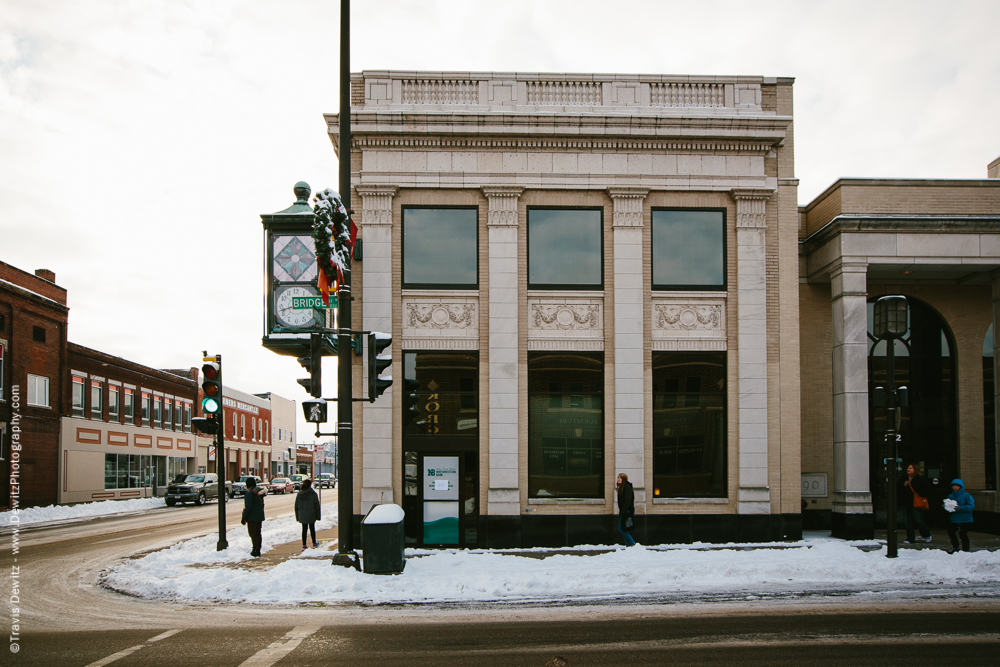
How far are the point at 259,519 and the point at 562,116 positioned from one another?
1111 centimetres

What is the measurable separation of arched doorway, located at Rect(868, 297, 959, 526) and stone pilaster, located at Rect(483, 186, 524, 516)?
31.9 ft

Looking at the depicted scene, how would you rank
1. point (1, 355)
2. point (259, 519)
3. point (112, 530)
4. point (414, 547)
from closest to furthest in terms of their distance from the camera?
1. point (259, 519)
2. point (414, 547)
3. point (112, 530)
4. point (1, 355)

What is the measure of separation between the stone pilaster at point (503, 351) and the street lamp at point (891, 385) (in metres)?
7.42

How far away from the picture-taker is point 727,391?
1664cm

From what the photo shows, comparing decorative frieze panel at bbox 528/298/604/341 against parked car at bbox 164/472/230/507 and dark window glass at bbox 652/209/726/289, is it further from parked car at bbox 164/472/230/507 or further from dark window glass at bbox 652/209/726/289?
parked car at bbox 164/472/230/507

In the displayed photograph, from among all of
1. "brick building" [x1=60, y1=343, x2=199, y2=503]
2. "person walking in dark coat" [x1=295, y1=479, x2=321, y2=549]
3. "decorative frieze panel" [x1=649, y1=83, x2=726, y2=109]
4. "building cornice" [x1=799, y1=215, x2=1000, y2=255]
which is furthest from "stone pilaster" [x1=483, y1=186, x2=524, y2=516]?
"brick building" [x1=60, y1=343, x2=199, y2=503]

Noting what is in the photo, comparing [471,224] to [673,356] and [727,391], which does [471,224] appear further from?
[727,391]

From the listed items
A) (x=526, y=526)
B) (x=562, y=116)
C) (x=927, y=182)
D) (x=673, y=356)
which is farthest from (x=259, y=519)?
(x=927, y=182)

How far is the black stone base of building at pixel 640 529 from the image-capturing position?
52.0ft

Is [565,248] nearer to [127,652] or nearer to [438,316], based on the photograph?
[438,316]

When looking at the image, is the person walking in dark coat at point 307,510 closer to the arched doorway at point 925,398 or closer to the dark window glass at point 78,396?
the arched doorway at point 925,398

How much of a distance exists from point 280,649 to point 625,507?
847 cm

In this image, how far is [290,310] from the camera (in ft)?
50.2

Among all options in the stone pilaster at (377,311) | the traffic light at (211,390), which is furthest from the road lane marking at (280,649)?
the traffic light at (211,390)
